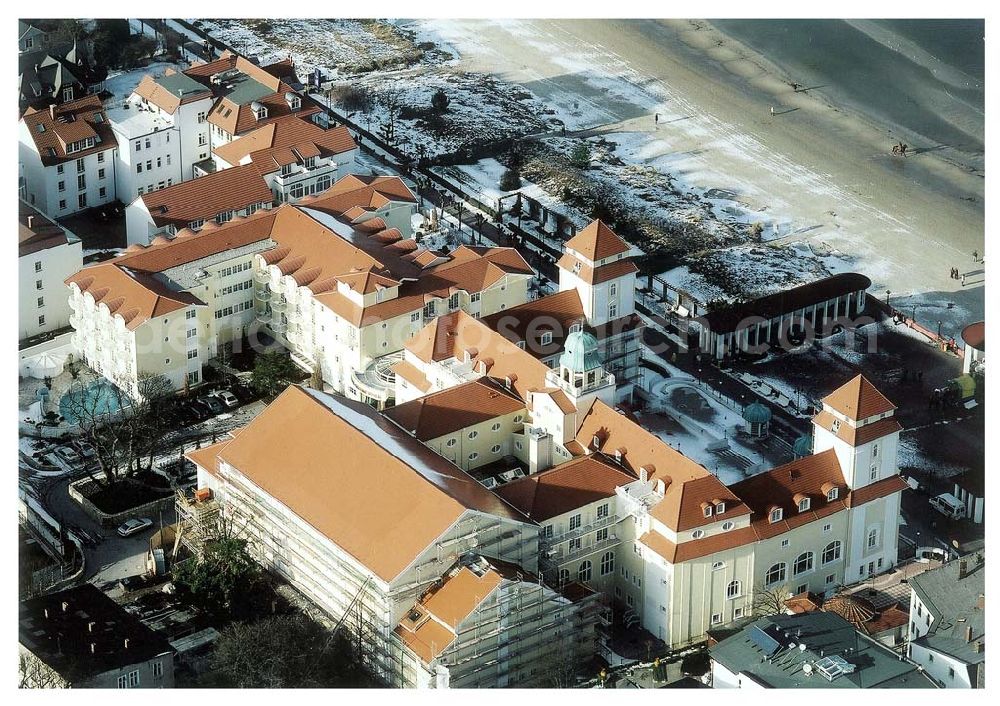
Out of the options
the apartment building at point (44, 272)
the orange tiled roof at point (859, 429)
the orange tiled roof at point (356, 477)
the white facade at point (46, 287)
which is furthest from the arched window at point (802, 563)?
the apartment building at point (44, 272)

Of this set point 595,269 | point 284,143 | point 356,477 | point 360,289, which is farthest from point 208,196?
point 356,477

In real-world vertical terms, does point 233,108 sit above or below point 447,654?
above

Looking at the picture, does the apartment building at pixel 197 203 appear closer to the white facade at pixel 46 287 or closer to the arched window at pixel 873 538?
the white facade at pixel 46 287

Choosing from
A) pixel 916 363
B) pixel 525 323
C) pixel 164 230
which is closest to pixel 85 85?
pixel 164 230

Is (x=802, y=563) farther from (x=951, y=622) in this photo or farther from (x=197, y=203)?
(x=197, y=203)

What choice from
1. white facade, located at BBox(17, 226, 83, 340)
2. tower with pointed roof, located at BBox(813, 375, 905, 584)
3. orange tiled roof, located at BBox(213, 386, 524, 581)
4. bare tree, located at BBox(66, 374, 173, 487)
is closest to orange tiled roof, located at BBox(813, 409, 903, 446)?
tower with pointed roof, located at BBox(813, 375, 905, 584)

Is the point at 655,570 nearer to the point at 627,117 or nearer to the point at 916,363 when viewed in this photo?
the point at 916,363

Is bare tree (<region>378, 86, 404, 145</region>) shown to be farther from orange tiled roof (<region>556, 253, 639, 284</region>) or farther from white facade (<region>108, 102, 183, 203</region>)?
orange tiled roof (<region>556, 253, 639, 284</region>)
